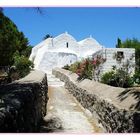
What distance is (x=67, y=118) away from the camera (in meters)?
9.23

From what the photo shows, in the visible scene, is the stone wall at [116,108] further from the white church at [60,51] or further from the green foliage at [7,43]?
the white church at [60,51]

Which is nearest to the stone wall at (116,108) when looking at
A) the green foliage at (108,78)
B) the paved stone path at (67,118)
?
the paved stone path at (67,118)

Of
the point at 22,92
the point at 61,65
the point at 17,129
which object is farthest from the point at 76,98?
the point at 61,65

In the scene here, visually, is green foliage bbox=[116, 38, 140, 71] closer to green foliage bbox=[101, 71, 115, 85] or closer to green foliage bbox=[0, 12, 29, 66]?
green foliage bbox=[101, 71, 115, 85]

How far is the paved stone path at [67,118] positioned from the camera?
7678mm

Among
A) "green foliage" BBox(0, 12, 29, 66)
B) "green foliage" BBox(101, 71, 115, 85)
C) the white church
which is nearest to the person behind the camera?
"green foliage" BBox(101, 71, 115, 85)

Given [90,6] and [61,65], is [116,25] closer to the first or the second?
[90,6]

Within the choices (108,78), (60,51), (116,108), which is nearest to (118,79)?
(108,78)

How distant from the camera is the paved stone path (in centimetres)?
768

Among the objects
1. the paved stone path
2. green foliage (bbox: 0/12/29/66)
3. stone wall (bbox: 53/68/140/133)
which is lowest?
the paved stone path

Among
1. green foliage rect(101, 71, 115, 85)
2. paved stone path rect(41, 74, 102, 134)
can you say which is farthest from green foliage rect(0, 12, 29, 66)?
paved stone path rect(41, 74, 102, 134)

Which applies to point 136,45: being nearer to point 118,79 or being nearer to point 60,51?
point 60,51
